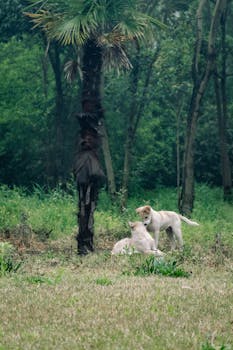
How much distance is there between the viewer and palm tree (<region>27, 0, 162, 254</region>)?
16172mm

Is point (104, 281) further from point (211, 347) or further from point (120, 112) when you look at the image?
point (120, 112)

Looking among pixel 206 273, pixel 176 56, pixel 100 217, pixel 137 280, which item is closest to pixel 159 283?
pixel 137 280

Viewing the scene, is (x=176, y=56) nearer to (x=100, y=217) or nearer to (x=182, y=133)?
(x=182, y=133)

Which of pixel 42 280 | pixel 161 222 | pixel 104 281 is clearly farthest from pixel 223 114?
pixel 42 280

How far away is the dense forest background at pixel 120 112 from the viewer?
1309 inches

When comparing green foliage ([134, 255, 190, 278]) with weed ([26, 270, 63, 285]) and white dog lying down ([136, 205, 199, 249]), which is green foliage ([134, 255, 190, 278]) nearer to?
weed ([26, 270, 63, 285])

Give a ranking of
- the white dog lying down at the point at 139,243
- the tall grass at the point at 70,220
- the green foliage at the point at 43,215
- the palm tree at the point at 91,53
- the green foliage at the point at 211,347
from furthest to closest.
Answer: the green foliage at the point at 43,215, the tall grass at the point at 70,220, the palm tree at the point at 91,53, the white dog lying down at the point at 139,243, the green foliage at the point at 211,347

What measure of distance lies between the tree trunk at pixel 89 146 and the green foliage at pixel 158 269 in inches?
152

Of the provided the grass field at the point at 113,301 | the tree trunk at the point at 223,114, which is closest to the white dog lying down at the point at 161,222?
the grass field at the point at 113,301

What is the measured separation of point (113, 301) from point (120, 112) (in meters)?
29.4

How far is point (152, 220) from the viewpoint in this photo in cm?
1627

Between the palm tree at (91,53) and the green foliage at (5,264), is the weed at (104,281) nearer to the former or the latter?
the green foliage at (5,264)

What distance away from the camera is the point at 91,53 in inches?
652

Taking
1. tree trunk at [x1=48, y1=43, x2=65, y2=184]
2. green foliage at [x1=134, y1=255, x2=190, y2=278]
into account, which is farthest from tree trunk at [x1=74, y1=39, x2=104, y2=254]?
tree trunk at [x1=48, y1=43, x2=65, y2=184]
